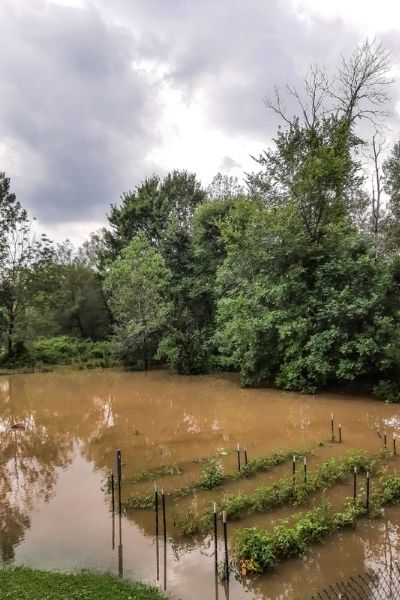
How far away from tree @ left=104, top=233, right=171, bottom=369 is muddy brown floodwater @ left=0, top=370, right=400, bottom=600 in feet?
13.8

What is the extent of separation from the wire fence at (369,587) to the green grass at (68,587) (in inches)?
65.2

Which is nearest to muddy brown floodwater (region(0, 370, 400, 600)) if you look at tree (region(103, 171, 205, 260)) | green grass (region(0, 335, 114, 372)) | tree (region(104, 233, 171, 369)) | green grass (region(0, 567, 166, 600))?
green grass (region(0, 567, 166, 600))

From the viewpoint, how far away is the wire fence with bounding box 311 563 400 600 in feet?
13.9

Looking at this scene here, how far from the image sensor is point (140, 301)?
23047 millimetres

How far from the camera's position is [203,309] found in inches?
939

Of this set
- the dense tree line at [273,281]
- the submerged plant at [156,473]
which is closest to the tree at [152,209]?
the dense tree line at [273,281]

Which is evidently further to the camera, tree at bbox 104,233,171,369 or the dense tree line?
tree at bbox 104,233,171,369

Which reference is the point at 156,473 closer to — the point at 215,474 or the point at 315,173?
the point at 215,474

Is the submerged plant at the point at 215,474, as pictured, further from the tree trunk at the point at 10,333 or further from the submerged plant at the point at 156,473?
the tree trunk at the point at 10,333

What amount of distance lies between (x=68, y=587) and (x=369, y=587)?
118 inches

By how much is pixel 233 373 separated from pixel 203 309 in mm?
4492

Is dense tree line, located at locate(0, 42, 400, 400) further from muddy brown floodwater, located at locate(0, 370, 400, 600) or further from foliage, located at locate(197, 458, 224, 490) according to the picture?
foliage, located at locate(197, 458, 224, 490)

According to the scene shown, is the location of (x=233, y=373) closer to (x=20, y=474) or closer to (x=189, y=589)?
(x=20, y=474)

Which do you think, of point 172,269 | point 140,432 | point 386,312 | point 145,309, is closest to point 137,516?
point 140,432
